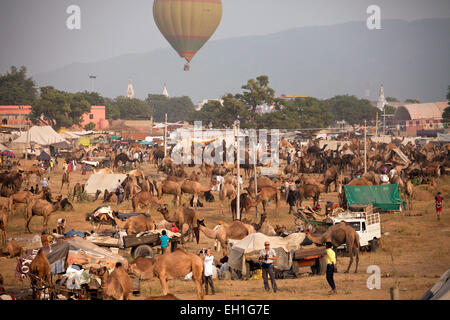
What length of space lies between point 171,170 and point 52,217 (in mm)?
17015

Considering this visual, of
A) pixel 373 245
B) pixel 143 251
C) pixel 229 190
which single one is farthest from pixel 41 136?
pixel 373 245

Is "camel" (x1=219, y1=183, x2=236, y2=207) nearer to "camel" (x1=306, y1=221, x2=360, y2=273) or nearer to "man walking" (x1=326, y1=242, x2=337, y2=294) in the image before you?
"camel" (x1=306, y1=221, x2=360, y2=273)

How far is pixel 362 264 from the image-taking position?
19.8 m

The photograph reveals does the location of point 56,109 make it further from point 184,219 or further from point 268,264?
point 268,264

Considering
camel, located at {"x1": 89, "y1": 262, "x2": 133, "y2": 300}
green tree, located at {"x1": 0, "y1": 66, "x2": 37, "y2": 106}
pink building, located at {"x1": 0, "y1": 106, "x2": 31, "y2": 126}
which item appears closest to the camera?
camel, located at {"x1": 89, "y1": 262, "x2": 133, "y2": 300}

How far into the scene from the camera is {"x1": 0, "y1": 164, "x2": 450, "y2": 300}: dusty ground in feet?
53.9

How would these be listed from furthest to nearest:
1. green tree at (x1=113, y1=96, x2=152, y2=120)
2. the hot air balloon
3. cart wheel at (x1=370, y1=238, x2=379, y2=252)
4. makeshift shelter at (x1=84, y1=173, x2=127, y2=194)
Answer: green tree at (x1=113, y1=96, x2=152, y2=120), the hot air balloon, makeshift shelter at (x1=84, y1=173, x2=127, y2=194), cart wheel at (x1=370, y1=238, x2=379, y2=252)

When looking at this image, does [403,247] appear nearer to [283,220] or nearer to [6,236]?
[283,220]

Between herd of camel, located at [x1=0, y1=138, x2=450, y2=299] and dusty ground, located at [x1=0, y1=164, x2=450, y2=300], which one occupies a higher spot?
herd of camel, located at [x1=0, y1=138, x2=450, y2=299]

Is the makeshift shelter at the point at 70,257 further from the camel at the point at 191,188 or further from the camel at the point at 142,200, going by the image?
the camel at the point at 191,188

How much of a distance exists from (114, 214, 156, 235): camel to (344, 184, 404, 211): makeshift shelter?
1021 cm

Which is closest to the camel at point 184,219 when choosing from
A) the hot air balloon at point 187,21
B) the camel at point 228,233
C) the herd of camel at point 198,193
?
the herd of camel at point 198,193

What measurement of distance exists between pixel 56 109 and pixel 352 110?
77627 mm

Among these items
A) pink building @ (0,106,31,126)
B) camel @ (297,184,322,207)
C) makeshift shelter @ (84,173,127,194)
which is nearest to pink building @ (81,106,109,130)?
pink building @ (0,106,31,126)
